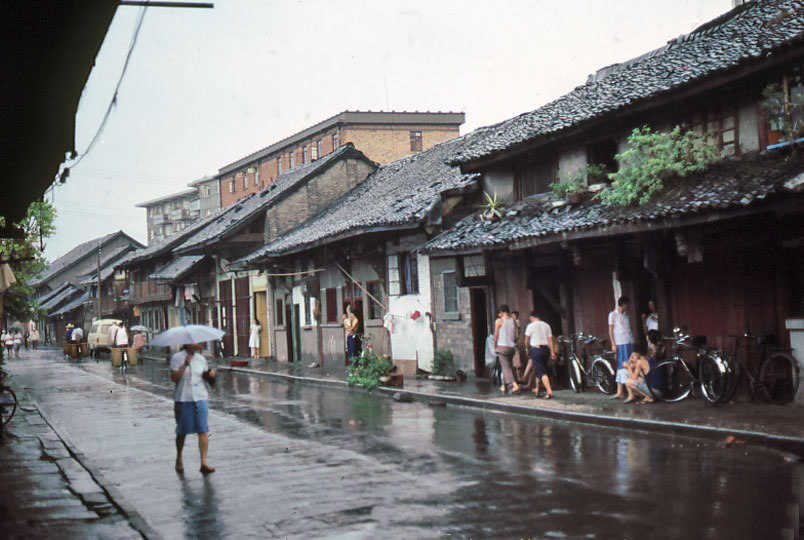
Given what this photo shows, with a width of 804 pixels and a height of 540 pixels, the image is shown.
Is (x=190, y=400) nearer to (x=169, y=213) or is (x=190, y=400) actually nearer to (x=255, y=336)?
(x=255, y=336)

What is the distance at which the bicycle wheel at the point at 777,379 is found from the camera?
40.2ft

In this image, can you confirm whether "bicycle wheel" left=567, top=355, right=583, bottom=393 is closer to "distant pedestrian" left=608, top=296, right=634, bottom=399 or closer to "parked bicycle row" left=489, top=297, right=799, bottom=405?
"parked bicycle row" left=489, top=297, right=799, bottom=405

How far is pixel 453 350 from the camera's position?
20891 mm

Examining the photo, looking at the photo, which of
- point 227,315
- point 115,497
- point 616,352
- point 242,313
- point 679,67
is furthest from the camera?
point 227,315

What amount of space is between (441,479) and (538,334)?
7.46 m

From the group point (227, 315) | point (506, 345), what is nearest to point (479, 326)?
point (506, 345)

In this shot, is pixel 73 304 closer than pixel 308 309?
No

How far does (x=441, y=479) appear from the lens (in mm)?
8578

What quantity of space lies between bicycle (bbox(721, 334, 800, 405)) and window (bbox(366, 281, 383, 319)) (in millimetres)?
13385

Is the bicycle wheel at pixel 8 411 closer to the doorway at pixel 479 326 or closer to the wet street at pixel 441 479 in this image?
the wet street at pixel 441 479

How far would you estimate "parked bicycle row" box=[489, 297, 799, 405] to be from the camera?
1241 cm

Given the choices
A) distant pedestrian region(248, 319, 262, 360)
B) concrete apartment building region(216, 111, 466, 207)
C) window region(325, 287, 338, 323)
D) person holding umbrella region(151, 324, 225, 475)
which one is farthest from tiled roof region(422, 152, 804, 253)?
concrete apartment building region(216, 111, 466, 207)

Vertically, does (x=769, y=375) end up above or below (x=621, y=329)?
below

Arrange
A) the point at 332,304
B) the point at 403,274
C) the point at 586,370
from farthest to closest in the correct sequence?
the point at 332,304 → the point at 403,274 → the point at 586,370
